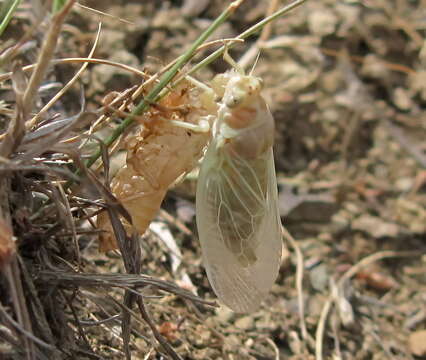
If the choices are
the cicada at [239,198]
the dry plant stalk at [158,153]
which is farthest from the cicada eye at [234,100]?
the dry plant stalk at [158,153]

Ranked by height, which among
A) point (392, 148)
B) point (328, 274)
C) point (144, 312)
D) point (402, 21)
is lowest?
point (328, 274)

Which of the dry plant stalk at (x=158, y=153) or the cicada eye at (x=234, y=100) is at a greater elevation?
the cicada eye at (x=234, y=100)

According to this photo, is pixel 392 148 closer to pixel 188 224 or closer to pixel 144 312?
pixel 188 224

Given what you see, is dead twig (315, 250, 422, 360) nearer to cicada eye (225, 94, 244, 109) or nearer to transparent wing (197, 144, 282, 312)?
transparent wing (197, 144, 282, 312)

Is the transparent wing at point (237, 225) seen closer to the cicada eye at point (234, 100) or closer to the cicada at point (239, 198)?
the cicada at point (239, 198)

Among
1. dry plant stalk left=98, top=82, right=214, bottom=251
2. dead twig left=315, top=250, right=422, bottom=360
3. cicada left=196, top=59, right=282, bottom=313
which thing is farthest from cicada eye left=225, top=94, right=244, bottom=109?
dead twig left=315, top=250, right=422, bottom=360

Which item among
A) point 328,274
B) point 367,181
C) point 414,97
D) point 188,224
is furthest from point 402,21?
point 188,224

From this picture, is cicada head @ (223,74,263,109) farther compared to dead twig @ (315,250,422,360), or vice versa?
dead twig @ (315,250,422,360)
